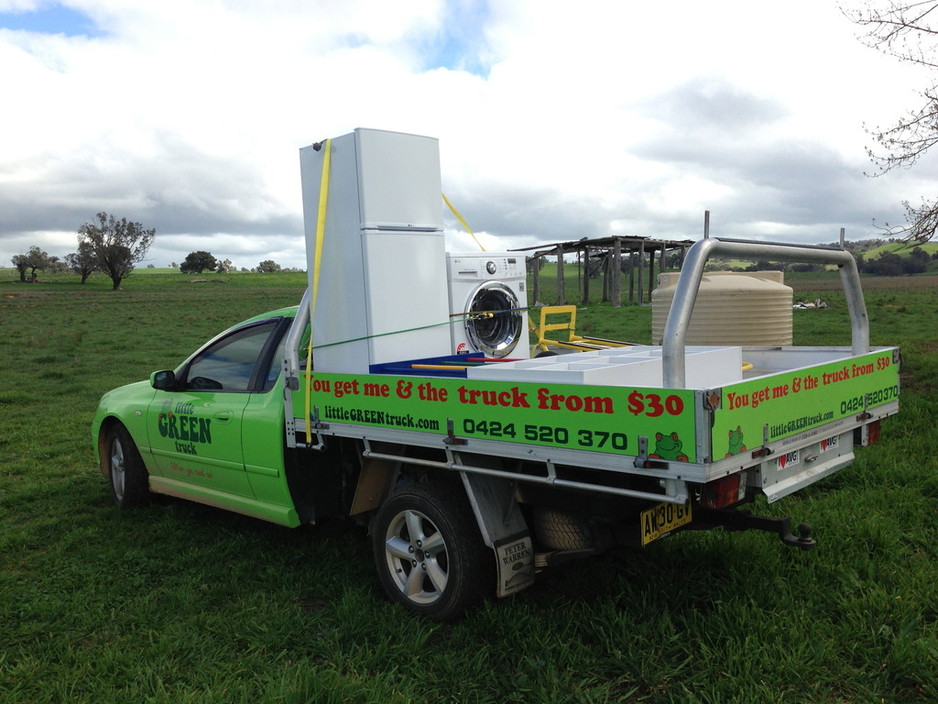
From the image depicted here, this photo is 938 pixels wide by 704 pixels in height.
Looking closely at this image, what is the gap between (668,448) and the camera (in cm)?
302

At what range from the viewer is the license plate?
348cm

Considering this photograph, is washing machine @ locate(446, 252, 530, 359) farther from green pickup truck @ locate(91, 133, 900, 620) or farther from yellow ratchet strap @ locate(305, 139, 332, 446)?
yellow ratchet strap @ locate(305, 139, 332, 446)

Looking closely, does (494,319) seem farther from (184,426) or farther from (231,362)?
(184,426)

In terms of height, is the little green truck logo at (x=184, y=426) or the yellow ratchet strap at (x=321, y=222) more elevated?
the yellow ratchet strap at (x=321, y=222)

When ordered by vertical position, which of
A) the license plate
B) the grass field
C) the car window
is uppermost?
the car window

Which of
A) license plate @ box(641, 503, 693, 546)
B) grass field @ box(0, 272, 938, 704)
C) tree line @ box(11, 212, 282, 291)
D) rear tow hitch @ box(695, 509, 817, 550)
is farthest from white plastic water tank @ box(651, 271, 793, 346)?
tree line @ box(11, 212, 282, 291)

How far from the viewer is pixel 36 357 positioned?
17.6 metres

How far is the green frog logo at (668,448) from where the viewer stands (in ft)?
9.82

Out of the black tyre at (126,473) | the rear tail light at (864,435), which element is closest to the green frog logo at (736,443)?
the rear tail light at (864,435)

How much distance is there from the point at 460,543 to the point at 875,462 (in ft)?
13.7

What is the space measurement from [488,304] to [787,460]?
257 cm

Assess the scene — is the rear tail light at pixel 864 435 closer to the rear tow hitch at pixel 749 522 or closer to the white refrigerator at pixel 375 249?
the rear tow hitch at pixel 749 522

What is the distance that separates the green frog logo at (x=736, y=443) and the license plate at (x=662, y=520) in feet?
1.87

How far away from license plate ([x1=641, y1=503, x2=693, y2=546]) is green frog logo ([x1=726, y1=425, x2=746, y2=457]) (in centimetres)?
57
